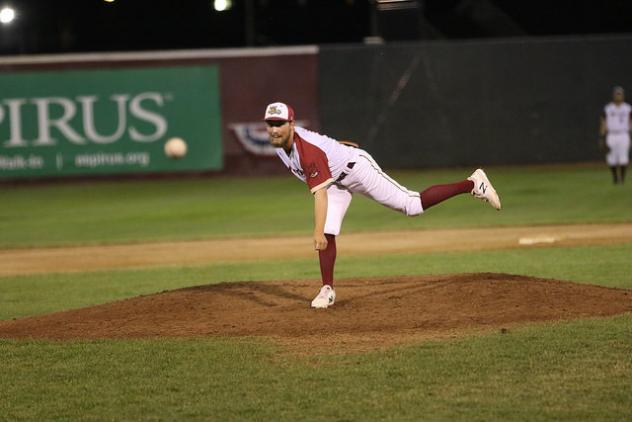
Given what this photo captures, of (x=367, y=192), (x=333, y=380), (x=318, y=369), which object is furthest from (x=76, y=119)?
(x=333, y=380)

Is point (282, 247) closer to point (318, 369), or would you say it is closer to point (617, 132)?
point (318, 369)

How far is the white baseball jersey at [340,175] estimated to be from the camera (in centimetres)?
840

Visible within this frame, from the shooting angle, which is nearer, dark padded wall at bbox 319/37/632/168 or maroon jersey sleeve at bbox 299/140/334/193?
maroon jersey sleeve at bbox 299/140/334/193

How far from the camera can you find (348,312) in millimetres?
8594

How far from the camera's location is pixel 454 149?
25.1 metres

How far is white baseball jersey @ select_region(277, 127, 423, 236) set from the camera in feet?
27.6

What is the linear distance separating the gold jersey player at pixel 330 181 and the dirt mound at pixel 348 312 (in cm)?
48

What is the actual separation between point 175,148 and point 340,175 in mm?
16234

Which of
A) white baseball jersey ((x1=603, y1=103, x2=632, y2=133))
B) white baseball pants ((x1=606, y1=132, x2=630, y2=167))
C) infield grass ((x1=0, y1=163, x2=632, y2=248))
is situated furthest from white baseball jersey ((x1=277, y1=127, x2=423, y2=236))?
white baseball jersey ((x1=603, y1=103, x2=632, y2=133))

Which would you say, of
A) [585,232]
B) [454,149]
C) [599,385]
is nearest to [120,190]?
[454,149]

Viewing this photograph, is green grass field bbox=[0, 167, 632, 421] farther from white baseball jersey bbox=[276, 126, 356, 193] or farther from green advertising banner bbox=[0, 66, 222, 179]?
green advertising banner bbox=[0, 66, 222, 179]

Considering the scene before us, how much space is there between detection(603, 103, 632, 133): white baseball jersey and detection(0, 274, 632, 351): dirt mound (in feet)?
41.1

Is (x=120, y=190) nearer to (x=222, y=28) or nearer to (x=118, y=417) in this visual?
(x=222, y=28)

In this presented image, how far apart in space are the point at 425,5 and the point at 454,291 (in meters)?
28.1
